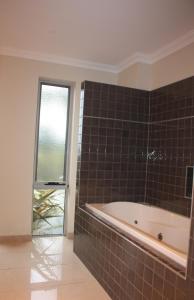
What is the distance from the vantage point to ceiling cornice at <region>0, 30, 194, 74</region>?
3020 mm

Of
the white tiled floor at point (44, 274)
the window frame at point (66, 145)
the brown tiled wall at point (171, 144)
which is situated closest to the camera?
the white tiled floor at point (44, 274)

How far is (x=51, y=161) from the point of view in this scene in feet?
12.7

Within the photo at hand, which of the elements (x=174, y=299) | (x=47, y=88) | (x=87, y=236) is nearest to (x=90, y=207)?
(x=87, y=236)

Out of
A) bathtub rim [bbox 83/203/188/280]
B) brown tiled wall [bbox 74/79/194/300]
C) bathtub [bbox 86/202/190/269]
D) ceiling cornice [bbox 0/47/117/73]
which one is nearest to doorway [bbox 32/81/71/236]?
ceiling cornice [bbox 0/47/117/73]

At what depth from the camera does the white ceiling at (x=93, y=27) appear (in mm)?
2371

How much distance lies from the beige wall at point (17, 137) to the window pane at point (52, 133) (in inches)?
7.5

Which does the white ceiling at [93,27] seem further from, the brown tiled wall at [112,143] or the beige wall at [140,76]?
the brown tiled wall at [112,143]

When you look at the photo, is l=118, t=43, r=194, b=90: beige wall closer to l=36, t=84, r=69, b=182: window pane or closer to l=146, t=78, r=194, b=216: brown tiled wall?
l=146, t=78, r=194, b=216: brown tiled wall

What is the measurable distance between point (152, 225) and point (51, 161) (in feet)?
5.45

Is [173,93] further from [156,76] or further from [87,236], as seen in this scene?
[87,236]

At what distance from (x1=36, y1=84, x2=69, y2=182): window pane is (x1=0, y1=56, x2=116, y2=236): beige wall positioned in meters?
0.19

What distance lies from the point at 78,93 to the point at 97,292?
100 inches

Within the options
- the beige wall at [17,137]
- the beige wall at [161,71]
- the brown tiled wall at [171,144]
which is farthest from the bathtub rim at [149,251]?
the beige wall at [161,71]

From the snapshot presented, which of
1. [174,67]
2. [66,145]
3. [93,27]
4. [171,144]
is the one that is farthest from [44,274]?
[174,67]
